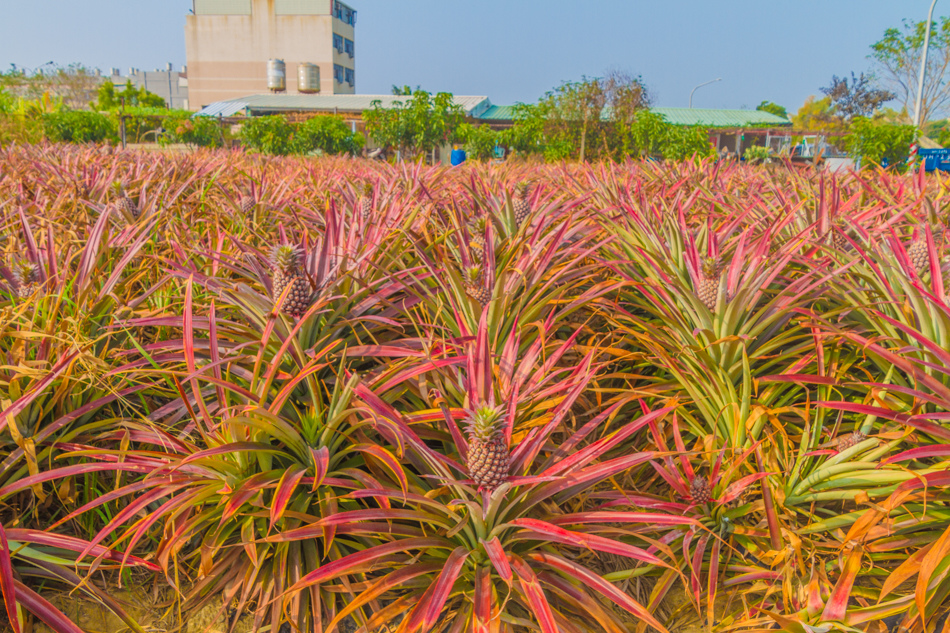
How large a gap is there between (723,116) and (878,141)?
3046 cm

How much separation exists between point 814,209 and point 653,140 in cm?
746

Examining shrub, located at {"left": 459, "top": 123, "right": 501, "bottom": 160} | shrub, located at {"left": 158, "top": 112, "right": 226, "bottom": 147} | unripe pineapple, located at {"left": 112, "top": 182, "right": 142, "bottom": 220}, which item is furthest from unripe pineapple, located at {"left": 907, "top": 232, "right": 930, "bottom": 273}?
shrub, located at {"left": 158, "top": 112, "right": 226, "bottom": 147}

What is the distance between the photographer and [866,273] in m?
1.81

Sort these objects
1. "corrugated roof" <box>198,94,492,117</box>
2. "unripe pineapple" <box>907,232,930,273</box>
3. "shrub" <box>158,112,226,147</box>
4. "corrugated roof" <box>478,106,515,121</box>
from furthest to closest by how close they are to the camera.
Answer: "corrugated roof" <box>478,106,515,121</box>
"corrugated roof" <box>198,94,492,117</box>
"shrub" <box>158,112,226,147</box>
"unripe pineapple" <box>907,232,930,273</box>

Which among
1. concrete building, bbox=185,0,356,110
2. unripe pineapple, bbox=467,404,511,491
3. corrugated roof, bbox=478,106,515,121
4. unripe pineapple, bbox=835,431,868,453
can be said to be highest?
concrete building, bbox=185,0,356,110

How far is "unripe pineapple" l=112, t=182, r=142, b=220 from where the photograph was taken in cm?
274

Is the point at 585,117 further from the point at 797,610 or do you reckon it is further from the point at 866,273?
the point at 797,610

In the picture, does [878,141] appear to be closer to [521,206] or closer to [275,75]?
[521,206]

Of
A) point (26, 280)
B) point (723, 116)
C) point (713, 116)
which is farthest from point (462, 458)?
point (723, 116)

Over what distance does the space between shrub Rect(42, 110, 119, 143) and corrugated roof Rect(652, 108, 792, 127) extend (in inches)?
1229

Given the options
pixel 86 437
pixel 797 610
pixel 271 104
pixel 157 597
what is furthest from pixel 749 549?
pixel 271 104

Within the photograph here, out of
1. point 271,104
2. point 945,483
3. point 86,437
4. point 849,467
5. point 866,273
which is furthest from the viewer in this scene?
point 271,104

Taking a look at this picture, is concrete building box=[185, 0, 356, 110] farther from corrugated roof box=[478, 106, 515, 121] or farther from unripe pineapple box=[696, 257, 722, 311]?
unripe pineapple box=[696, 257, 722, 311]

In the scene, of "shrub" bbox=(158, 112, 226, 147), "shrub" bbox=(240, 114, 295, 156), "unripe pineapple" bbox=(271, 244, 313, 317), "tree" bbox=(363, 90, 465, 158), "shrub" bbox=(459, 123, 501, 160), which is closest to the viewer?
"unripe pineapple" bbox=(271, 244, 313, 317)
